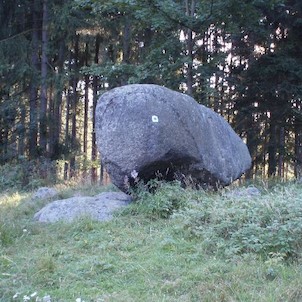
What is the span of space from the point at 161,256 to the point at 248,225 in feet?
4.01

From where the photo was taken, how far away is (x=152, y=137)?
748cm

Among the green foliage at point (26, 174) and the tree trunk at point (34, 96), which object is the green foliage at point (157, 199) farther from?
the tree trunk at point (34, 96)

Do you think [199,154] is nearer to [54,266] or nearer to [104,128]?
[104,128]

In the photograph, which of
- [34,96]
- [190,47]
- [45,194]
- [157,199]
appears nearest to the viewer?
[157,199]

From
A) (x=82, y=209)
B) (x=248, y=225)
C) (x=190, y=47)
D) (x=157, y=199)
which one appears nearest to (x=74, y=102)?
(x=190, y=47)

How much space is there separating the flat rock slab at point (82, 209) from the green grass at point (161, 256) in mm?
327

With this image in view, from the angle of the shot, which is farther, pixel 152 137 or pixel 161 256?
pixel 152 137

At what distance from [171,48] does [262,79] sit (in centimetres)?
415

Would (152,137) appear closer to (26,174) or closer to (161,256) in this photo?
(161,256)

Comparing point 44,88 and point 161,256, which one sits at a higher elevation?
point 44,88

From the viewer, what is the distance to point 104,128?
7.80m

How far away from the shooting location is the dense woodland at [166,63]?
12719mm

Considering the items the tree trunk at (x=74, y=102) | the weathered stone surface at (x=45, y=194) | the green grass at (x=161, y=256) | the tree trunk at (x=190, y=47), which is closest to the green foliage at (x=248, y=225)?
the green grass at (x=161, y=256)

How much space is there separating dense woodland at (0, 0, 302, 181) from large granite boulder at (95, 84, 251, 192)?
424 centimetres
